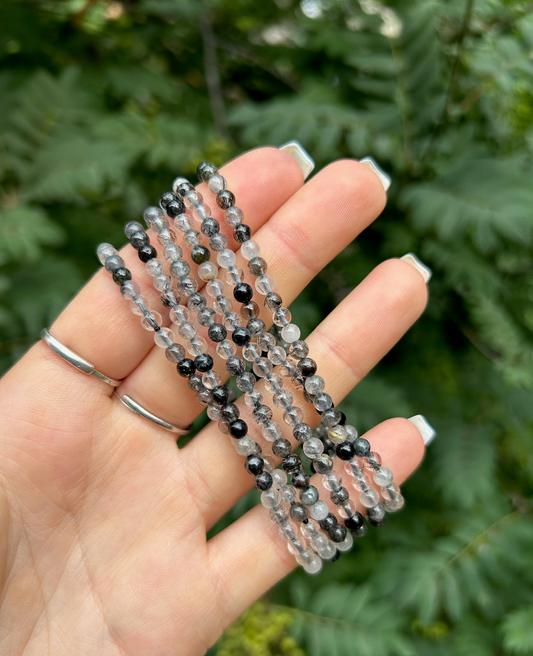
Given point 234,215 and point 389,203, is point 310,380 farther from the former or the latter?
point 389,203

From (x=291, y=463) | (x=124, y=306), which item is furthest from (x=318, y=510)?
(x=124, y=306)

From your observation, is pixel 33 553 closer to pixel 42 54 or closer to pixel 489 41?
pixel 42 54

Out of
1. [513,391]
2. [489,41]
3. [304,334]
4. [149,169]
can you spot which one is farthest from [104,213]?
[513,391]

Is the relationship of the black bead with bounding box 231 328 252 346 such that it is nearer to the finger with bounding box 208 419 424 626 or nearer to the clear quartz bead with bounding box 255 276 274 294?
the clear quartz bead with bounding box 255 276 274 294

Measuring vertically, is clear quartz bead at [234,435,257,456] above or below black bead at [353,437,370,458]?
below

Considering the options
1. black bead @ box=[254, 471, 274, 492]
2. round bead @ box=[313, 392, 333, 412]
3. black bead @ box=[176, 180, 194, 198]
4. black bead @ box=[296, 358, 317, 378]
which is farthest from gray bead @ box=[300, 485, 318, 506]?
black bead @ box=[176, 180, 194, 198]
